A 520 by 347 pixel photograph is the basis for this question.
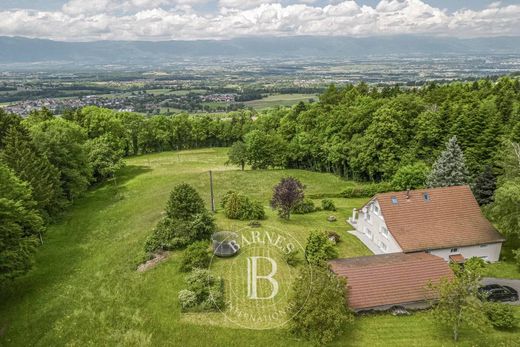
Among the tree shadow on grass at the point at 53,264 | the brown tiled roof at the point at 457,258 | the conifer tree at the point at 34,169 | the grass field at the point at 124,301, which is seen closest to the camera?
the grass field at the point at 124,301

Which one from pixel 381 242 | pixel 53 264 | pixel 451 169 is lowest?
pixel 53 264

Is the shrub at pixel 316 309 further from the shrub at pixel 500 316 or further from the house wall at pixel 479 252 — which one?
the house wall at pixel 479 252

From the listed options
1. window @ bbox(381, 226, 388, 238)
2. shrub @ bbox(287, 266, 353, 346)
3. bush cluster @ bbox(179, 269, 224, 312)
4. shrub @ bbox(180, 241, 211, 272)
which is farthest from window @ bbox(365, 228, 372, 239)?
bush cluster @ bbox(179, 269, 224, 312)

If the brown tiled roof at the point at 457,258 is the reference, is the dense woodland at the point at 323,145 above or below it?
above

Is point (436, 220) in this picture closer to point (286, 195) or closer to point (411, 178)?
point (286, 195)

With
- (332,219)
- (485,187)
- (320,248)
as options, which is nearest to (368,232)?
(332,219)

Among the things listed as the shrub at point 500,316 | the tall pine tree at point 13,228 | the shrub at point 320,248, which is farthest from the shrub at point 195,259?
the shrub at point 500,316

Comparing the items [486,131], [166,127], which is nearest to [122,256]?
[486,131]
